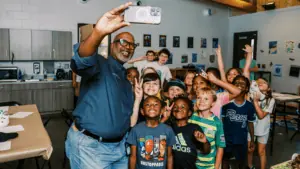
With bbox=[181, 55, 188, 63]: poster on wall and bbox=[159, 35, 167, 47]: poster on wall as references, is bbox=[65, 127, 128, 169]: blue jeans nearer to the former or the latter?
bbox=[159, 35, 167, 47]: poster on wall

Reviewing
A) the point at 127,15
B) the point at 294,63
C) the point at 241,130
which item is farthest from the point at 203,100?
the point at 294,63

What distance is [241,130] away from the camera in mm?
2643

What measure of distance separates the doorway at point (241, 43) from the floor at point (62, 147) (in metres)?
Result: 3.92

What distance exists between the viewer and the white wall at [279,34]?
24.0ft

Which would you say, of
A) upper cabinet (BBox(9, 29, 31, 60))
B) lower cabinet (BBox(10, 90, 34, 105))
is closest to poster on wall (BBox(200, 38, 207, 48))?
upper cabinet (BBox(9, 29, 31, 60))

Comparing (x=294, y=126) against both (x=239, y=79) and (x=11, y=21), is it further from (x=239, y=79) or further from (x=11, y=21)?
(x=11, y=21)

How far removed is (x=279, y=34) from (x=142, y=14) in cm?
773

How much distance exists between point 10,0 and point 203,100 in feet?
18.4

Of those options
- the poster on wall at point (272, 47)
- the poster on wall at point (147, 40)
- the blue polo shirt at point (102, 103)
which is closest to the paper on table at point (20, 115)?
the blue polo shirt at point (102, 103)

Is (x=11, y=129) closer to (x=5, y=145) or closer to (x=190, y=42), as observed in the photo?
(x=5, y=145)

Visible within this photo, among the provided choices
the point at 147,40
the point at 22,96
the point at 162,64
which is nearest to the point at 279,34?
the point at 147,40

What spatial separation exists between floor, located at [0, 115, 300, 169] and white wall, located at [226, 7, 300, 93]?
8.54ft

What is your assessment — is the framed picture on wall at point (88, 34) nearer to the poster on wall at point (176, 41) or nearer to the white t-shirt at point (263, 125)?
the poster on wall at point (176, 41)

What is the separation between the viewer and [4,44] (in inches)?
223
